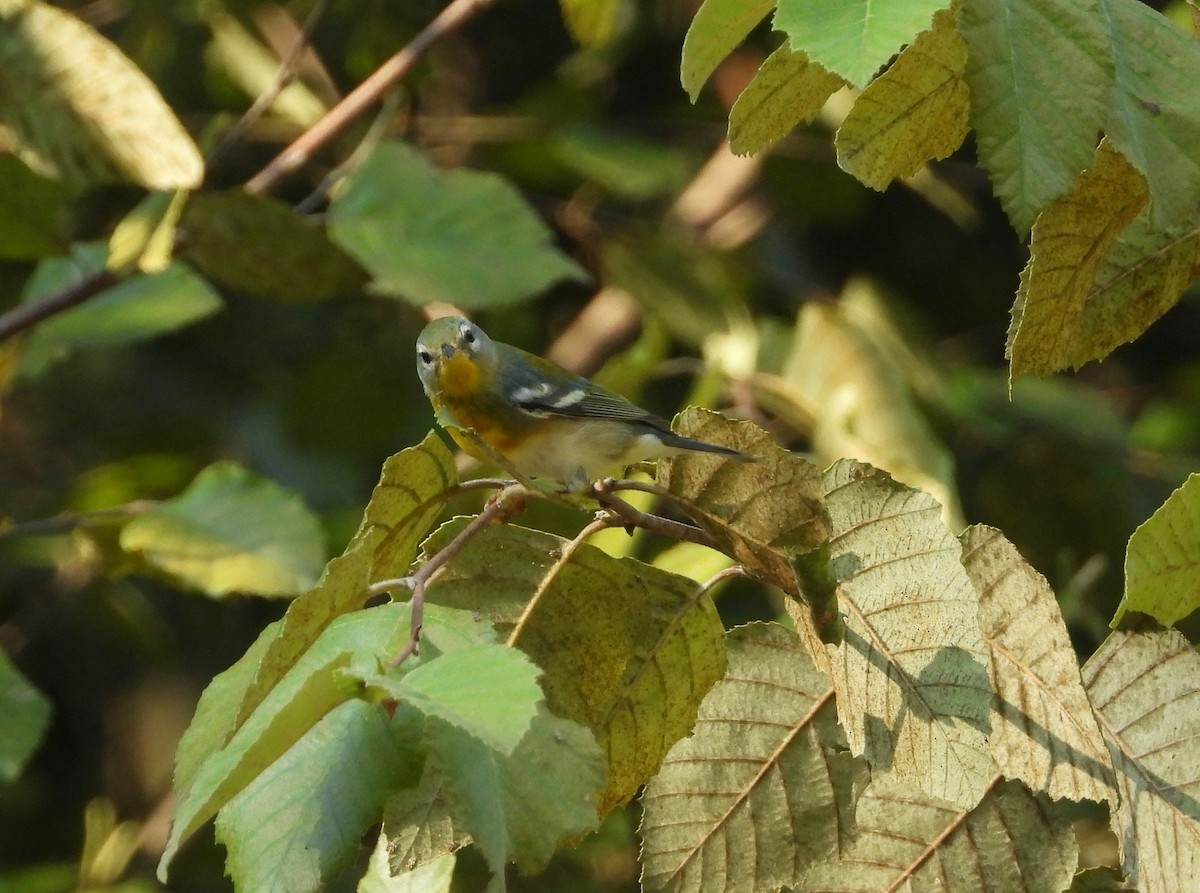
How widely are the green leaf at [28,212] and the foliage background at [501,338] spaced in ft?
2.18

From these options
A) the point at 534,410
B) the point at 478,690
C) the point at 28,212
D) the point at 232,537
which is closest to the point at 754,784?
the point at 478,690

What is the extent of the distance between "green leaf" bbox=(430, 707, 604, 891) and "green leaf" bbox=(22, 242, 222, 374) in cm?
141

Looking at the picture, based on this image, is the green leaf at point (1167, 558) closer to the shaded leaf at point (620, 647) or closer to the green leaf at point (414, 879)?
the shaded leaf at point (620, 647)

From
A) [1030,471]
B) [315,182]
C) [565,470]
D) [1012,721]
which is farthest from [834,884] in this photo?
[315,182]

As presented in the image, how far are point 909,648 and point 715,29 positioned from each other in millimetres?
406

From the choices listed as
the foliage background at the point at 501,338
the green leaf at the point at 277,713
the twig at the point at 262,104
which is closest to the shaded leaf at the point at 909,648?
the green leaf at the point at 277,713

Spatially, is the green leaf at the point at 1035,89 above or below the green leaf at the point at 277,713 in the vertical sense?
above

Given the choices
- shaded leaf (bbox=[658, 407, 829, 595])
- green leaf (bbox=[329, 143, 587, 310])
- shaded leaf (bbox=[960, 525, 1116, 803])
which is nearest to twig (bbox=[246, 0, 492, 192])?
green leaf (bbox=[329, 143, 587, 310])

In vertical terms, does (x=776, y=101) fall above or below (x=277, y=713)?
above

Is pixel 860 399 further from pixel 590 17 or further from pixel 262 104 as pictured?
pixel 262 104

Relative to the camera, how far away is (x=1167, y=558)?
982 mm

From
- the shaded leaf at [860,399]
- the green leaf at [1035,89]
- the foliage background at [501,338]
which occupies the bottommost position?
the foliage background at [501,338]

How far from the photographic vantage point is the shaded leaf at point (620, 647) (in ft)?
3.26

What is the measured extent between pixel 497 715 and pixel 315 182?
8.64 feet
